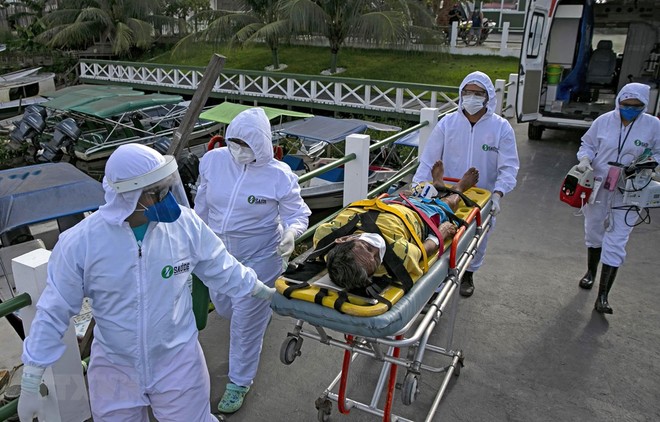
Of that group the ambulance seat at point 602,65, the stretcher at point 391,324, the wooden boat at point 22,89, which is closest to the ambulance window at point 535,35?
the ambulance seat at point 602,65

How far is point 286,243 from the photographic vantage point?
3.25 meters

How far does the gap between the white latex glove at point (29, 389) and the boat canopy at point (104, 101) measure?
1145 cm

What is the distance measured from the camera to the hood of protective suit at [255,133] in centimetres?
318

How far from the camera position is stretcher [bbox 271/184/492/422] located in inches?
94.6

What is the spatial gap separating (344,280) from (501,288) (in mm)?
2888

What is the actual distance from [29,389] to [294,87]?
636 inches

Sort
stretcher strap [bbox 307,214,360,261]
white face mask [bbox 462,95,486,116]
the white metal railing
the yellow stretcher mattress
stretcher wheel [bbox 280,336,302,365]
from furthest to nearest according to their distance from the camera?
the white metal railing → white face mask [bbox 462,95,486,116] → stretcher strap [bbox 307,214,360,261] → stretcher wheel [bbox 280,336,302,365] → the yellow stretcher mattress

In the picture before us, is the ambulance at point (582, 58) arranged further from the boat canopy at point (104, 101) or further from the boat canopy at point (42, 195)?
the boat canopy at point (104, 101)

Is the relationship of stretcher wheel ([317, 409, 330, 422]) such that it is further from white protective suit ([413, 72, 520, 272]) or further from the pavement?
white protective suit ([413, 72, 520, 272])

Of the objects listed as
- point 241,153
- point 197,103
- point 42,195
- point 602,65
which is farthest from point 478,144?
point 602,65

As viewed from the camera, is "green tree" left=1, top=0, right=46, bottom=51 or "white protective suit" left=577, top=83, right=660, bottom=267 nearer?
"white protective suit" left=577, top=83, right=660, bottom=267

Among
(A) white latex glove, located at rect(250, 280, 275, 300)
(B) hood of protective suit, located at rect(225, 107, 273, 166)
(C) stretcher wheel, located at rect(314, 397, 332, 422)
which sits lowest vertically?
(C) stretcher wheel, located at rect(314, 397, 332, 422)

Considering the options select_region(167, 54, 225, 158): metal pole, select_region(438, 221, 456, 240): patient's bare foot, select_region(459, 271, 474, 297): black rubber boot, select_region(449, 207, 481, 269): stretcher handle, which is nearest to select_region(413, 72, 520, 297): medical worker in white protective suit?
select_region(459, 271, 474, 297): black rubber boot

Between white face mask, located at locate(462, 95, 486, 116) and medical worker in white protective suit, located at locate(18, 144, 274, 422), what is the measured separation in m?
2.64
